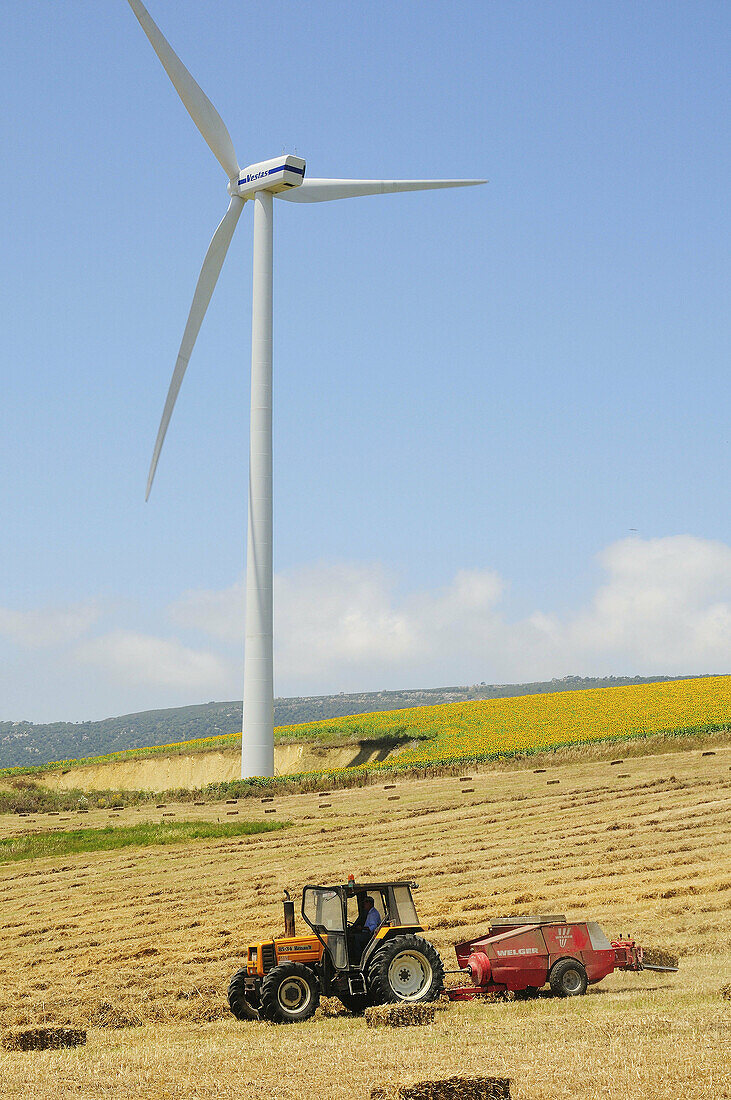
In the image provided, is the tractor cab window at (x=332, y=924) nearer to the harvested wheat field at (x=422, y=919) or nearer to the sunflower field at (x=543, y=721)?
the harvested wheat field at (x=422, y=919)

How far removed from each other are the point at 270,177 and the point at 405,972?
1877 inches

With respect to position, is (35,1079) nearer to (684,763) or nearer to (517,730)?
(684,763)

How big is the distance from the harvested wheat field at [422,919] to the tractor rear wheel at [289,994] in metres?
0.32

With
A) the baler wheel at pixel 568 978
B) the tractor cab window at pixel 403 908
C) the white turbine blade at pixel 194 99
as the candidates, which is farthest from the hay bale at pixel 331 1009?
the white turbine blade at pixel 194 99

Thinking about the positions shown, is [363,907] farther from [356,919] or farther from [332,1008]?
[332,1008]

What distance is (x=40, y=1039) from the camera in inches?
598

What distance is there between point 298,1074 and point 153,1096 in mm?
1658

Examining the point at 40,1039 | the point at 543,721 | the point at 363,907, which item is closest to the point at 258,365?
the point at 543,721

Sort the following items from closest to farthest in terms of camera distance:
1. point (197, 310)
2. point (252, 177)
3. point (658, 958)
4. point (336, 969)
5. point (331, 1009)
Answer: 1. point (336, 969)
2. point (331, 1009)
3. point (658, 958)
4. point (197, 310)
5. point (252, 177)

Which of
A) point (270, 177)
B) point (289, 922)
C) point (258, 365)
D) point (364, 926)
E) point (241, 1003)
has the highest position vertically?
point (270, 177)

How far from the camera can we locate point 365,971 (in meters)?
16.9

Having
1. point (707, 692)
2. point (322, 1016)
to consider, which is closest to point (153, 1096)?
point (322, 1016)

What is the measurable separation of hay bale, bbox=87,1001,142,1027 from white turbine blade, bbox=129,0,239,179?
147 feet

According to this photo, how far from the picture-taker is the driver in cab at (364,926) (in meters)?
17.3
